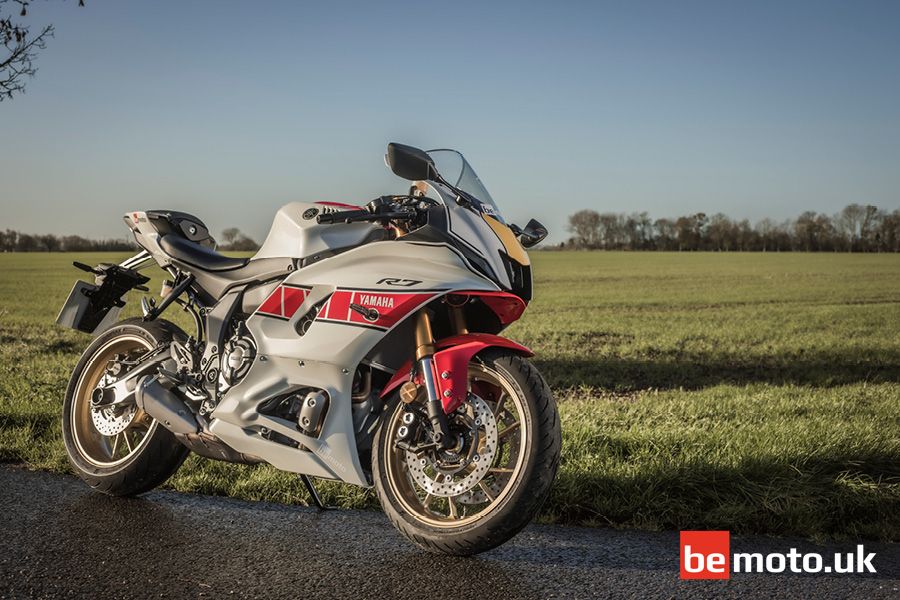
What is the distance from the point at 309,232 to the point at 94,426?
2251mm

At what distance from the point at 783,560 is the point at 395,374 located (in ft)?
6.68

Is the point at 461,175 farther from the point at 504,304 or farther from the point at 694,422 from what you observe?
the point at 694,422

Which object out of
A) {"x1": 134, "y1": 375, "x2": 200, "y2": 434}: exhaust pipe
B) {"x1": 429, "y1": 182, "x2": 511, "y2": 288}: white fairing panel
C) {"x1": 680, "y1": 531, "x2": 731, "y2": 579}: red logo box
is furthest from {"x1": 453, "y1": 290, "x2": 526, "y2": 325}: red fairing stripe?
{"x1": 134, "y1": 375, "x2": 200, "y2": 434}: exhaust pipe

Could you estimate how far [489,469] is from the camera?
3.89 metres

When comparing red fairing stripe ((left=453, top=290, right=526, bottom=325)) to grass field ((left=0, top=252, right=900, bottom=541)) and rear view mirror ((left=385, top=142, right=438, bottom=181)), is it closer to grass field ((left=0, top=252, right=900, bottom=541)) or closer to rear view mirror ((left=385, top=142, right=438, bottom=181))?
rear view mirror ((left=385, top=142, right=438, bottom=181))

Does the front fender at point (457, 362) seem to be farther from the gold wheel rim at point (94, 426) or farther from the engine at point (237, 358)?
the gold wheel rim at point (94, 426)

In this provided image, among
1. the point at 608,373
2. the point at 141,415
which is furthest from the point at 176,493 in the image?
the point at 608,373

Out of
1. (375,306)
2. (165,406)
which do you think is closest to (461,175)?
(375,306)

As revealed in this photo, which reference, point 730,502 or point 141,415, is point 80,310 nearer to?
point 141,415

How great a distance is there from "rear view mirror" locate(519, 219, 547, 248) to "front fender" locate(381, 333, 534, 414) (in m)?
0.66

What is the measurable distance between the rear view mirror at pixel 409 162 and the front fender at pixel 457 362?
793 mm

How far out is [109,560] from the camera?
12.7 ft

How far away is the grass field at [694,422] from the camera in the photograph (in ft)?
15.9

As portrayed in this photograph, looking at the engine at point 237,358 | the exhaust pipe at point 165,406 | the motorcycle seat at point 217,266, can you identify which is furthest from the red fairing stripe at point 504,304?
the exhaust pipe at point 165,406
